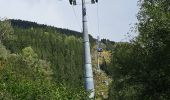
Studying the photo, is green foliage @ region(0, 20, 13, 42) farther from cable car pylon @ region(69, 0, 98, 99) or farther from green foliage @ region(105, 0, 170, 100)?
cable car pylon @ region(69, 0, 98, 99)

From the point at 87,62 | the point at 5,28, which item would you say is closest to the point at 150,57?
the point at 87,62

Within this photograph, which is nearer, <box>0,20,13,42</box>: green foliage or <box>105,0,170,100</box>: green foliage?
<box>105,0,170,100</box>: green foliage

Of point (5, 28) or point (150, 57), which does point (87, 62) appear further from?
point (5, 28)

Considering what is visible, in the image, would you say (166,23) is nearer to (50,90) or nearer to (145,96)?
(145,96)

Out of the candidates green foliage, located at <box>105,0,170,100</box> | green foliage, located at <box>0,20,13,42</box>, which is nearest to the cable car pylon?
green foliage, located at <box>105,0,170,100</box>

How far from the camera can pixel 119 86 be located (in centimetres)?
4569

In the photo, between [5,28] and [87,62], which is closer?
[87,62]

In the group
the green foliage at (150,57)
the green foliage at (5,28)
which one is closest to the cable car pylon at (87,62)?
the green foliage at (150,57)

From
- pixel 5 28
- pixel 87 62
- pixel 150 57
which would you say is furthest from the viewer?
pixel 5 28

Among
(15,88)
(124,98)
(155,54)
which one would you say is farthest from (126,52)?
(124,98)

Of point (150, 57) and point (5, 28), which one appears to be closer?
point (150, 57)

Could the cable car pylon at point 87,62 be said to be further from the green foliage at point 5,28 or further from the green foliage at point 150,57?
the green foliage at point 5,28

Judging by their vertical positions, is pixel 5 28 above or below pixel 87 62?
above

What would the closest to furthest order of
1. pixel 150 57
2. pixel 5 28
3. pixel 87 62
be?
pixel 87 62 → pixel 150 57 → pixel 5 28
